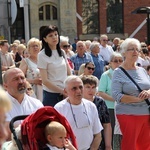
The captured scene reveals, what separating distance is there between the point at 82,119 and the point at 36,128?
1.33 metres

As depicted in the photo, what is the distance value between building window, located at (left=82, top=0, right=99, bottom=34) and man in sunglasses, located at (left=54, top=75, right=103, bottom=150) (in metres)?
29.5

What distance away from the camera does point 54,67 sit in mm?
8305

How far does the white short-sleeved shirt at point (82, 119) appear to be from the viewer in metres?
6.68

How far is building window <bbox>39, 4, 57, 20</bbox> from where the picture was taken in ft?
115

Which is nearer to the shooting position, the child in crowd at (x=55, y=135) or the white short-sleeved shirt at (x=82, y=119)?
the child in crowd at (x=55, y=135)

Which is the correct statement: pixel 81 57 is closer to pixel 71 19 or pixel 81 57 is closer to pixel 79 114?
pixel 79 114

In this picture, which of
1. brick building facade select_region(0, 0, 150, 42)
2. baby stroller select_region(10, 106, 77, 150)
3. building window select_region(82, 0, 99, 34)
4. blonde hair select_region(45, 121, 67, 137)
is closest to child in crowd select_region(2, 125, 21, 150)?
baby stroller select_region(10, 106, 77, 150)

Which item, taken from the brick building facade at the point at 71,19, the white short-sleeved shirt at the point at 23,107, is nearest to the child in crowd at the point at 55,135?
the white short-sleeved shirt at the point at 23,107

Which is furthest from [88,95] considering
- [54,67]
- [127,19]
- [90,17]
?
[127,19]

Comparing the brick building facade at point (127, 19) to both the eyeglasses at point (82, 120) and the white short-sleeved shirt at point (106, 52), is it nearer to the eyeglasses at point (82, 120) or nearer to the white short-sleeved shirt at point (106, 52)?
the white short-sleeved shirt at point (106, 52)

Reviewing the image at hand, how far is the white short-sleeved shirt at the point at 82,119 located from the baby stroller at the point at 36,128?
0.94 meters

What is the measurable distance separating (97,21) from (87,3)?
1.35 metres

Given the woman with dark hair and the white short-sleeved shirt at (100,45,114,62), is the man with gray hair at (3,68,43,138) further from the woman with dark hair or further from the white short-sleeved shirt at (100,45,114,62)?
the white short-sleeved shirt at (100,45,114,62)

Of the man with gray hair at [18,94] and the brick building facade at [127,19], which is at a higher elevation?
the brick building facade at [127,19]
